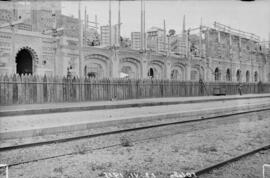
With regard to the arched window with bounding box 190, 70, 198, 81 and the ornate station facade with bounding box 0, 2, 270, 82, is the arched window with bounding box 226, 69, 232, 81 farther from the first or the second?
the arched window with bounding box 190, 70, 198, 81

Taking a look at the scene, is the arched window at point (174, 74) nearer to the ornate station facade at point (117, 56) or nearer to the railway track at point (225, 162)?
the ornate station facade at point (117, 56)

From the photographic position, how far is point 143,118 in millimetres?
10891

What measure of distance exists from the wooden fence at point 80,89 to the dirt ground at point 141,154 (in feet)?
31.3

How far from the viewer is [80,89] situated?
17500mm

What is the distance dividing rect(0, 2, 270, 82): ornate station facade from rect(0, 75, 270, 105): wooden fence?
7.59 ft

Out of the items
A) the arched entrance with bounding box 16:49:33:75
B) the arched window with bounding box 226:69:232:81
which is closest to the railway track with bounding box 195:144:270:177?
the arched entrance with bounding box 16:49:33:75

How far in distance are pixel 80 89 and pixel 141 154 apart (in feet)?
41.4

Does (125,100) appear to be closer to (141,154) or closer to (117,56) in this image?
(117,56)

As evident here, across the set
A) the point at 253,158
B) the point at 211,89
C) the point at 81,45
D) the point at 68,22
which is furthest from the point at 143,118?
the point at 211,89

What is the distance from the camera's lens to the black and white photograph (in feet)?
14.9

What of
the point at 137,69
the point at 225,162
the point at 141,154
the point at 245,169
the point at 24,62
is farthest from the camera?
the point at 137,69

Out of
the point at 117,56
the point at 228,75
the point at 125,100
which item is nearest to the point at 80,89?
the point at 125,100

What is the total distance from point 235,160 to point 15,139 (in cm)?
607

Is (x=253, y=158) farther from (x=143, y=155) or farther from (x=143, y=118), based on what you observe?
(x=143, y=118)
